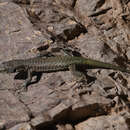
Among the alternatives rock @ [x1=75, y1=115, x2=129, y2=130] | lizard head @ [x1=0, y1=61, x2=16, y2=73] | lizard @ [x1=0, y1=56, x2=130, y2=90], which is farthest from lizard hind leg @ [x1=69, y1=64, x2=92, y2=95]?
lizard head @ [x1=0, y1=61, x2=16, y2=73]

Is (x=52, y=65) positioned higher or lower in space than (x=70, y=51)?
lower

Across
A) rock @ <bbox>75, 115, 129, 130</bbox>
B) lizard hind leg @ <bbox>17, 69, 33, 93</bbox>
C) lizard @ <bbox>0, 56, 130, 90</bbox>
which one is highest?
lizard @ <bbox>0, 56, 130, 90</bbox>

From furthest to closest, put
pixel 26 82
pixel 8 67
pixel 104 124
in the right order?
pixel 8 67, pixel 26 82, pixel 104 124

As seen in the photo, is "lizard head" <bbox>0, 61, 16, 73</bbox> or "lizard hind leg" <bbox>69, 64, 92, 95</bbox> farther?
"lizard head" <bbox>0, 61, 16, 73</bbox>

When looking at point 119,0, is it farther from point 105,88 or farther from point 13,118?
point 13,118

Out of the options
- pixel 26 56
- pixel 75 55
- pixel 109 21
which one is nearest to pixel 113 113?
pixel 75 55

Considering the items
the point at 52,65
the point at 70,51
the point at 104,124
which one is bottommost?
the point at 104,124

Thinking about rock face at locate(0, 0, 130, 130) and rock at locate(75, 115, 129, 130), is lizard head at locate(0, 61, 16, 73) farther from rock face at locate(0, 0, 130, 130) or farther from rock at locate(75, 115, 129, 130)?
rock at locate(75, 115, 129, 130)

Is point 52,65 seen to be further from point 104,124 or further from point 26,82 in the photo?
point 104,124

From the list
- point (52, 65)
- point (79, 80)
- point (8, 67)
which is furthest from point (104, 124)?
point (8, 67)
